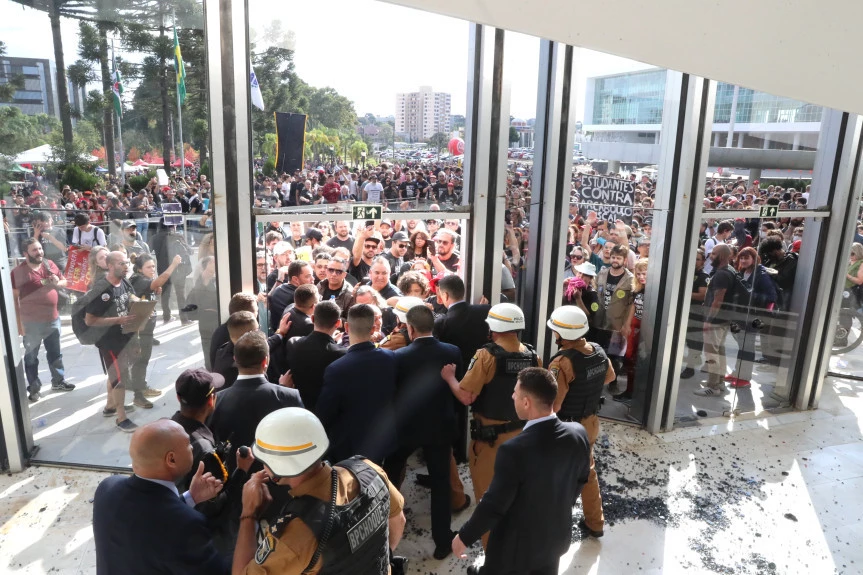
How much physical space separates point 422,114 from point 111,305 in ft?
9.27

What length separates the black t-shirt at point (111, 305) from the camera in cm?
449

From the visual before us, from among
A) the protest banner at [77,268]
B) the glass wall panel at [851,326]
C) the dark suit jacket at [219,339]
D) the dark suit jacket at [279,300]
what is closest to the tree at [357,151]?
the dark suit jacket at [279,300]

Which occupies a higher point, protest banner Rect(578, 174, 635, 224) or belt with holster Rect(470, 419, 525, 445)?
protest banner Rect(578, 174, 635, 224)

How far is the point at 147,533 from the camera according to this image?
2102 millimetres

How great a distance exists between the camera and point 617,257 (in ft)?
18.6

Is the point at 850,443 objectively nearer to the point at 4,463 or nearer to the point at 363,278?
the point at 363,278

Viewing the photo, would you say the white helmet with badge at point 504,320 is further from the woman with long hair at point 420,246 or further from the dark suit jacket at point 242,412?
the woman with long hair at point 420,246

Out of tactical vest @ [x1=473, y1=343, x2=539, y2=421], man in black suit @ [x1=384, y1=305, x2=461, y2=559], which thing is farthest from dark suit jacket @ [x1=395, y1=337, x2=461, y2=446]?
tactical vest @ [x1=473, y1=343, x2=539, y2=421]

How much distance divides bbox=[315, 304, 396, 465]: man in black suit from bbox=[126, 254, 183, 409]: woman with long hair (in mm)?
1742

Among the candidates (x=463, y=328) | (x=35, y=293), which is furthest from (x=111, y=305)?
(x=463, y=328)

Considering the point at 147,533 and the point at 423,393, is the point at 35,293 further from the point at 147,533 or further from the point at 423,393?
the point at 147,533

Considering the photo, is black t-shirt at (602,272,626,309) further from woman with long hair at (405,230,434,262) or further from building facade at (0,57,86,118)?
building facade at (0,57,86,118)

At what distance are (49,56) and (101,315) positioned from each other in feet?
5.98

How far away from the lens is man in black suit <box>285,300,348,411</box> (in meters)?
3.65
